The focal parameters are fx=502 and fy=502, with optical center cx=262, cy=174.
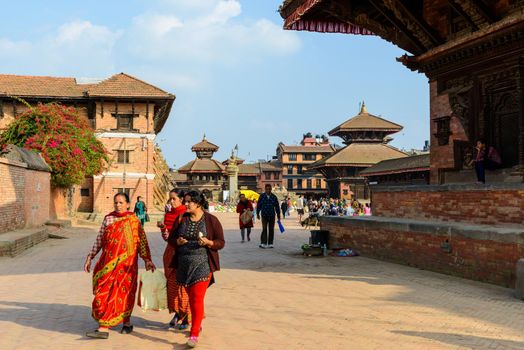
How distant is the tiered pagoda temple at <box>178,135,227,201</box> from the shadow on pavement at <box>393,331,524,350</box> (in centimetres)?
6816

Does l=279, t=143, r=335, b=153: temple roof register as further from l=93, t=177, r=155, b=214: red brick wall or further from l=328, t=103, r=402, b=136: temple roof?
l=93, t=177, r=155, b=214: red brick wall

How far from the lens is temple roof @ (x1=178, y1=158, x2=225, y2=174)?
75.8 m

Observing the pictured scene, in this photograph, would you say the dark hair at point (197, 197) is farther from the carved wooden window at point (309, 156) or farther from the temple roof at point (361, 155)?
the carved wooden window at point (309, 156)

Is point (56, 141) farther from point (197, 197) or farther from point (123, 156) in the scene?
point (197, 197)

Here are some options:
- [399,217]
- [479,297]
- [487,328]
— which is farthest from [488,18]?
[487,328]

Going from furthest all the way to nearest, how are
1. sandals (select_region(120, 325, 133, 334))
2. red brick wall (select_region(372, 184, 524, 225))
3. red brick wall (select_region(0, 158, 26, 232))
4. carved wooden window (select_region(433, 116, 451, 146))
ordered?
red brick wall (select_region(0, 158, 26, 232)), carved wooden window (select_region(433, 116, 451, 146)), red brick wall (select_region(372, 184, 524, 225)), sandals (select_region(120, 325, 133, 334))

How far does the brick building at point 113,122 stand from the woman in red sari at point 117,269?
101 feet

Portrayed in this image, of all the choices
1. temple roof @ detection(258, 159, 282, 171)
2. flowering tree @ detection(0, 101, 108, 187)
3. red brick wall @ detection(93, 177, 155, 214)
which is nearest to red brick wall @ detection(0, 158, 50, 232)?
flowering tree @ detection(0, 101, 108, 187)

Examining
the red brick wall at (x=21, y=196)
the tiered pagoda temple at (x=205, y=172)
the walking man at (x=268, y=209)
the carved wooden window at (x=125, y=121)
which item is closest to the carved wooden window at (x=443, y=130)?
the walking man at (x=268, y=209)

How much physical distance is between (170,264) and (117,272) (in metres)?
0.57

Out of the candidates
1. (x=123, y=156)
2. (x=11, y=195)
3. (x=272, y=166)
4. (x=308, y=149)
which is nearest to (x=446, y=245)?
(x=11, y=195)

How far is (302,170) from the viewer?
91.3 m

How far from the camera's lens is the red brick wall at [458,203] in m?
8.55

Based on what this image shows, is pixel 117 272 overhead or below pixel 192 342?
overhead
